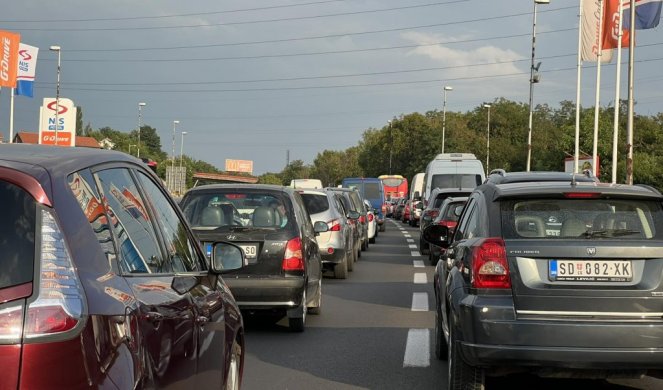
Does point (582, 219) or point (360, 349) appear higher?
point (582, 219)

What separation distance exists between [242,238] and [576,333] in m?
4.72

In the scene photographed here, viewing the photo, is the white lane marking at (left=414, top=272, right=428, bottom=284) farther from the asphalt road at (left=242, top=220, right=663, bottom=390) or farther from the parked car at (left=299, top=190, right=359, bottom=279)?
the parked car at (left=299, top=190, right=359, bottom=279)

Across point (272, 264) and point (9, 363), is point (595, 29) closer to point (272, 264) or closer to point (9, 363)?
point (272, 264)

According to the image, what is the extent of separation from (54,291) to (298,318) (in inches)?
282

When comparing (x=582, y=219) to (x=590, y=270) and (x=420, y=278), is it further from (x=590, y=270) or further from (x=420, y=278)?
(x=420, y=278)

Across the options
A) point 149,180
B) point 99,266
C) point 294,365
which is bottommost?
point 294,365

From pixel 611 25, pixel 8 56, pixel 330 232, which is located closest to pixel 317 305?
pixel 330 232

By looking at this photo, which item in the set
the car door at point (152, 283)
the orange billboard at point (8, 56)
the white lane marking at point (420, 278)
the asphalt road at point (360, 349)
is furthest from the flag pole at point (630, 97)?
the car door at point (152, 283)

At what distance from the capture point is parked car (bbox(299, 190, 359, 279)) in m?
15.6

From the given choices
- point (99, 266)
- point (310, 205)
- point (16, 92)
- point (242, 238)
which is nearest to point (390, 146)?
point (16, 92)

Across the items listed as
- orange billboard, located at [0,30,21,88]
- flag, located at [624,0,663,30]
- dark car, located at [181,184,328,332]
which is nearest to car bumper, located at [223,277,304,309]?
dark car, located at [181,184,328,332]

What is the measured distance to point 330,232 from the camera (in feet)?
51.3

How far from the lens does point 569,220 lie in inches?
229

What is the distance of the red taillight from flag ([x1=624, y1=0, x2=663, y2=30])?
85.0ft
